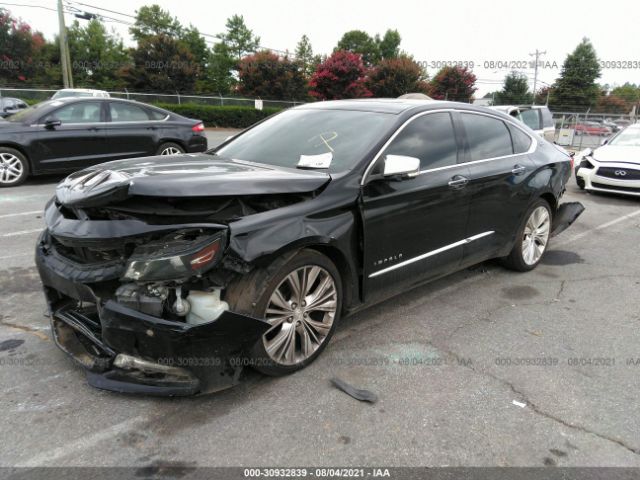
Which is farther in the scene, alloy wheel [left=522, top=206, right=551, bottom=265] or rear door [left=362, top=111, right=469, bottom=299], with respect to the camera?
alloy wheel [left=522, top=206, right=551, bottom=265]

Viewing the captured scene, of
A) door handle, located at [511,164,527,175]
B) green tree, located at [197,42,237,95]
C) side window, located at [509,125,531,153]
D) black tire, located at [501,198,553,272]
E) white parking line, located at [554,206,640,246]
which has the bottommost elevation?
white parking line, located at [554,206,640,246]

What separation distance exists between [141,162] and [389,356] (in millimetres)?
2156

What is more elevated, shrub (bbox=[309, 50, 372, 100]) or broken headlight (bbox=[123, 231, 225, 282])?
shrub (bbox=[309, 50, 372, 100])

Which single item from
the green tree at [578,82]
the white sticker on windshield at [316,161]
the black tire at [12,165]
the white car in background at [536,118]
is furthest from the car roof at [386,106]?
the green tree at [578,82]

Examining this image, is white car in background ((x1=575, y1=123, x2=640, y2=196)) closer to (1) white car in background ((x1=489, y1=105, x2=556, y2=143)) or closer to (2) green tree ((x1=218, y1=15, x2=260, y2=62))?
(1) white car in background ((x1=489, y1=105, x2=556, y2=143))

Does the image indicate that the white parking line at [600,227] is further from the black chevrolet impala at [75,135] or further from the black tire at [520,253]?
the black chevrolet impala at [75,135]

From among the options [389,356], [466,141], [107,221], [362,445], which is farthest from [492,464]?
[466,141]

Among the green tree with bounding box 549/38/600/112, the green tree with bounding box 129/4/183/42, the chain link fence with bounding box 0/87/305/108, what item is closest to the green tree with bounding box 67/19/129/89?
the green tree with bounding box 129/4/183/42

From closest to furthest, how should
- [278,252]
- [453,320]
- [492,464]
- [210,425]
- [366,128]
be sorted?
[492,464]
[210,425]
[278,252]
[366,128]
[453,320]

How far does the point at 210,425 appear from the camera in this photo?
2.54m

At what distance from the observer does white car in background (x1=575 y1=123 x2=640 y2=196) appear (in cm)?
921

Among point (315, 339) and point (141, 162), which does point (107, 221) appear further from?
point (315, 339)

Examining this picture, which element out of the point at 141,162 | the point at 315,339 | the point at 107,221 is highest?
the point at 141,162

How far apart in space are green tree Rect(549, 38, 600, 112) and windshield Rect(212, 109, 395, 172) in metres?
54.6
